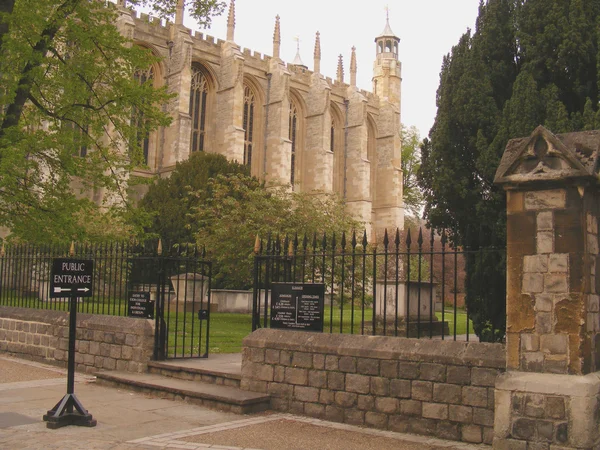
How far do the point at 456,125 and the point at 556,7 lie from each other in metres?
2.06

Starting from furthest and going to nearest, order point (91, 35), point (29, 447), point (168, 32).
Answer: point (168, 32) → point (91, 35) → point (29, 447)

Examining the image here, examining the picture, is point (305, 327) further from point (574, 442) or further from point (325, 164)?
point (325, 164)

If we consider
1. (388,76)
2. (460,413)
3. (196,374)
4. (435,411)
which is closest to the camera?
(460,413)

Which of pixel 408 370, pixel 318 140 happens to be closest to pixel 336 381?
pixel 408 370

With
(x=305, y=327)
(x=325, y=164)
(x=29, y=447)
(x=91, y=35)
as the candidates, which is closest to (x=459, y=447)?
(x=305, y=327)

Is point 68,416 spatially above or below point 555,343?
below

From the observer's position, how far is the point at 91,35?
12070 millimetres

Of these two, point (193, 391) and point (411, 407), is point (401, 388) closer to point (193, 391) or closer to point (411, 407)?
point (411, 407)

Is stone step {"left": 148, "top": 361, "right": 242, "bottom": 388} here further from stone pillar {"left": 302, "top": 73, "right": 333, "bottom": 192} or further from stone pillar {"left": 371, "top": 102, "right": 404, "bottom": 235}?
stone pillar {"left": 371, "top": 102, "right": 404, "bottom": 235}

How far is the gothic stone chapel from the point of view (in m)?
35.2

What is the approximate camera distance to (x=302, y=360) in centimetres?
750

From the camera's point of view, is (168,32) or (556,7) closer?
(556,7)

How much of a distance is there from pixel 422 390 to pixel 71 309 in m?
4.00

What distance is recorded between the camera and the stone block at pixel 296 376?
24.4 feet
